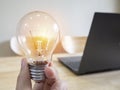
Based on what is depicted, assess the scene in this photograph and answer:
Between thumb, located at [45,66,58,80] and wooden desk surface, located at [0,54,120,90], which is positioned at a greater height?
thumb, located at [45,66,58,80]

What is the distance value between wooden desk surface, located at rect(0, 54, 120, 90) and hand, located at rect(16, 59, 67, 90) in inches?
10.6

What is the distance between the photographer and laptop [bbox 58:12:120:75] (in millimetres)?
852

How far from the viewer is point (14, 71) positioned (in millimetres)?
1030

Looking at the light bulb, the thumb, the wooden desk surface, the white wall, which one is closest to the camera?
the thumb

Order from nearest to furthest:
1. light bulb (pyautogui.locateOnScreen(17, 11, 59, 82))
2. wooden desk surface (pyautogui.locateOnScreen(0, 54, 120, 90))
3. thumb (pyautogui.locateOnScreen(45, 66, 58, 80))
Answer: thumb (pyautogui.locateOnScreen(45, 66, 58, 80)), light bulb (pyautogui.locateOnScreen(17, 11, 59, 82)), wooden desk surface (pyautogui.locateOnScreen(0, 54, 120, 90))

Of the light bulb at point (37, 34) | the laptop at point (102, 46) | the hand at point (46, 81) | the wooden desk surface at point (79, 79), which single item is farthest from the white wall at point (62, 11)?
the hand at point (46, 81)

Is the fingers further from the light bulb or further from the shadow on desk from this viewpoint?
the shadow on desk

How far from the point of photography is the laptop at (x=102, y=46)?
852 mm

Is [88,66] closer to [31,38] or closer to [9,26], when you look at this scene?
[31,38]

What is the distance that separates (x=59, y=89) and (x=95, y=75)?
1.59 feet

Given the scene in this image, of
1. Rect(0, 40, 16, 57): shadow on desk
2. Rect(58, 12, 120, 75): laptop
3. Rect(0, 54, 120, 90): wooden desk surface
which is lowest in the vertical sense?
Rect(0, 40, 16, 57): shadow on desk

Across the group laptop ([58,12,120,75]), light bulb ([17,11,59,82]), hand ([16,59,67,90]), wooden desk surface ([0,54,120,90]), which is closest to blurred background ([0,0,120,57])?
wooden desk surface ([0,54,120,90])

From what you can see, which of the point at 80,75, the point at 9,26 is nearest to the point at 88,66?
the point at 80,75

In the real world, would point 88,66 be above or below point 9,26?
above
